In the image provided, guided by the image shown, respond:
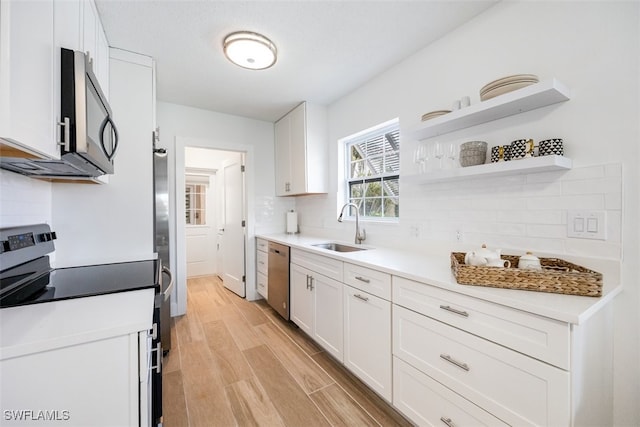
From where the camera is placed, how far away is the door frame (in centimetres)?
308

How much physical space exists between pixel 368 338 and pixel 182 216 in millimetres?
2524

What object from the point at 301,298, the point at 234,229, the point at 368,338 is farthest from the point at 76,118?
the point at 234,229

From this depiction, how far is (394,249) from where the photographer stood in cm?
228

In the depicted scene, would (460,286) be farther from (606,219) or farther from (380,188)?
(380,188)

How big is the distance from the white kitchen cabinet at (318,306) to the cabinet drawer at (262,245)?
2.24 ft

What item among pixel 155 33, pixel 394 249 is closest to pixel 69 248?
pixel 155 33

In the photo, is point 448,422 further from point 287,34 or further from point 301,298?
point 287,34

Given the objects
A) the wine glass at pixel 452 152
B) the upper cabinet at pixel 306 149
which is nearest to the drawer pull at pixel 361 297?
the wine glass at pixel 452 152

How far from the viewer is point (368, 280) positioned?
1.69m

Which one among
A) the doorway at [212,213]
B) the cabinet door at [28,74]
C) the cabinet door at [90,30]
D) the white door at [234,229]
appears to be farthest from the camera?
the doorway at [212,213]

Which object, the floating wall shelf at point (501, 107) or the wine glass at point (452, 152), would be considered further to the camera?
the wine glass at point (452, 152)

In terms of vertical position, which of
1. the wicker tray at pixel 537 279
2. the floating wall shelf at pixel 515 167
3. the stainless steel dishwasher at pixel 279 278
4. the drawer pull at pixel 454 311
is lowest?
the stainless steel dishwasher at pixel 279 278

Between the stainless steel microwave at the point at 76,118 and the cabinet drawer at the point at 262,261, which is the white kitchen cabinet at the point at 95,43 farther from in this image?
the cabinet drawer at the point at 262,261

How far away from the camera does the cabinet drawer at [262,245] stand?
10.7 feet
